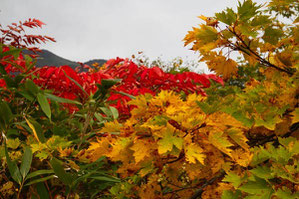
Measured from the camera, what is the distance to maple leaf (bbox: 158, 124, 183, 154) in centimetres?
Result: 80

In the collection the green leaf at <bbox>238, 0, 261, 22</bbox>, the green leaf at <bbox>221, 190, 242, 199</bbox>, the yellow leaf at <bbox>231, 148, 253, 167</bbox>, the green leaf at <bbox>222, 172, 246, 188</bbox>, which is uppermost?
the green leaf at <bbox>238, 0, 261, 22</bbox>

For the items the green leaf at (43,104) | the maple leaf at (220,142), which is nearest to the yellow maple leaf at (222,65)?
the maple leaf at (220,142)

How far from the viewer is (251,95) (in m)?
1.37

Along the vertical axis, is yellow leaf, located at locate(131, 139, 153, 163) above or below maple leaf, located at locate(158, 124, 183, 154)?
below

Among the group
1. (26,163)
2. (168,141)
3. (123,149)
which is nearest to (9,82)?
(26,163)

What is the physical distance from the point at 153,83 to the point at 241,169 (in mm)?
1187

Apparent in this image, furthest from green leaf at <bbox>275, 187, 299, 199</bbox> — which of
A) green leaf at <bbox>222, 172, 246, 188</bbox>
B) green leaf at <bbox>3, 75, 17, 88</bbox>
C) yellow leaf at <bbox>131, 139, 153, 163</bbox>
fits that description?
green leaf at <bbox>3, 75, 17, 88</bbox>

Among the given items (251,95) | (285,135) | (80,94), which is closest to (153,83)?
(80,94)

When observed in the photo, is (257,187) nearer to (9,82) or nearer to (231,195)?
(231,195)

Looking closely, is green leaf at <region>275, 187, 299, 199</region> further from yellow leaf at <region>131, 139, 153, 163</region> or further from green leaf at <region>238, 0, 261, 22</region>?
green leaf at <region>238, 0, 261, 22</region>

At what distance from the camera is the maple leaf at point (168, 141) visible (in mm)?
797

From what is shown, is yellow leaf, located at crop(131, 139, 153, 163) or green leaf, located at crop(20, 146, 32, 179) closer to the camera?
→ yellow leaf, located at crop(131, 139, 153, 163)

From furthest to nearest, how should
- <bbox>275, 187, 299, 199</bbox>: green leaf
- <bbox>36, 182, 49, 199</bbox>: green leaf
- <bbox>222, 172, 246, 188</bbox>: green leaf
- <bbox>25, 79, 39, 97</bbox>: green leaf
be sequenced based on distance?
1. <bbox>25, 79, 39, 97</bbox>: green leaf
2. <bbox>36, 182, 49, 199</bbox>: green leaf
3. <bbox>222, 172, 246, 188</bbox>: green leaf
4. <bbox>275, 187, 299, 199</bbox>: green leaf

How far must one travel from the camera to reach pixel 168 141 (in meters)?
0.82
